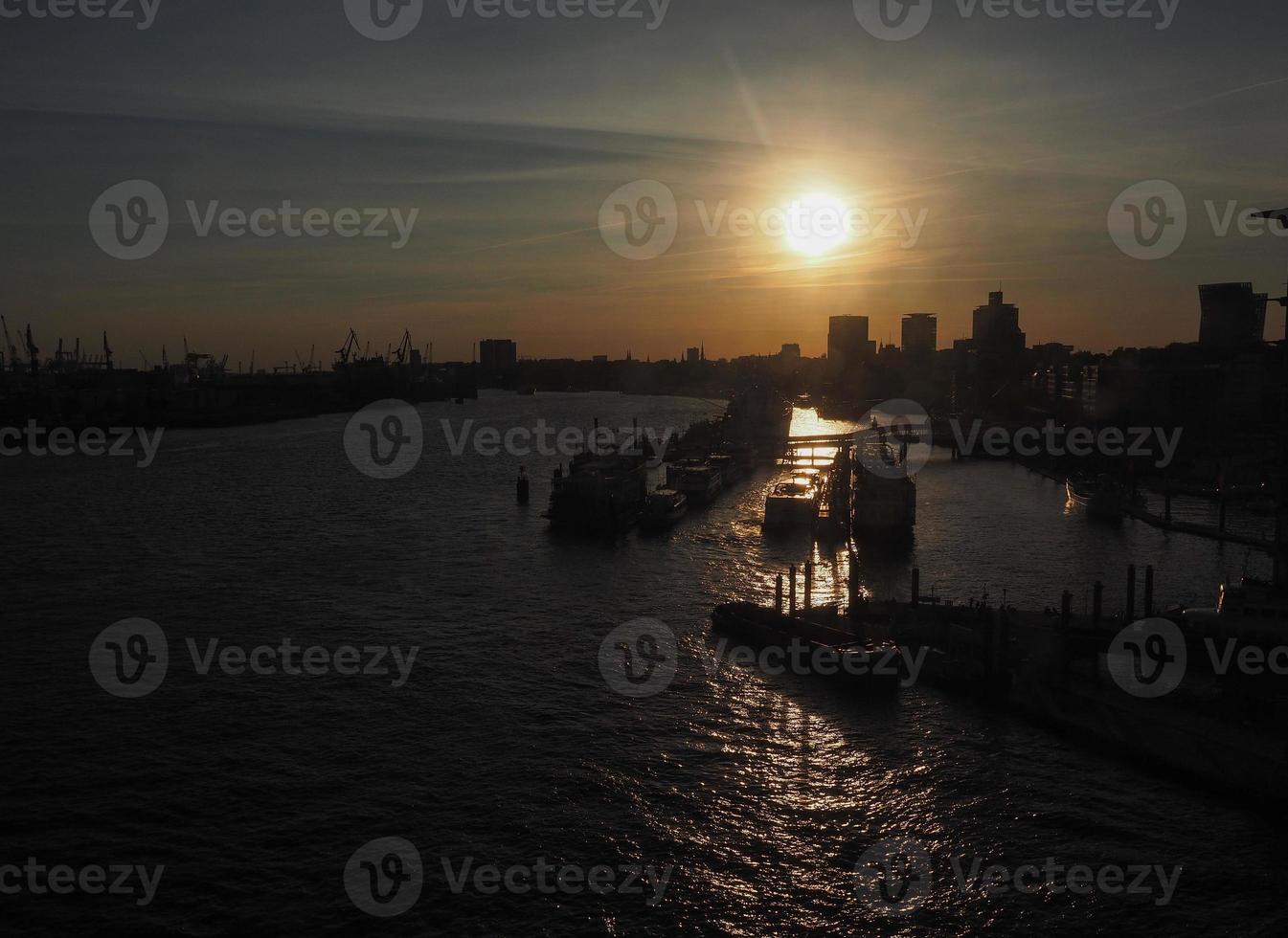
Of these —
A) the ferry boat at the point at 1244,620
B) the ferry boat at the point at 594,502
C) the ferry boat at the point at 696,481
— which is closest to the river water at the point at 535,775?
the ferry boat at the point at 1244,620

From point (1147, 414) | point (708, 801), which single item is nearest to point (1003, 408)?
point (1147, 414)

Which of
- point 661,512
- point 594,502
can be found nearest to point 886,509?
point 661,512

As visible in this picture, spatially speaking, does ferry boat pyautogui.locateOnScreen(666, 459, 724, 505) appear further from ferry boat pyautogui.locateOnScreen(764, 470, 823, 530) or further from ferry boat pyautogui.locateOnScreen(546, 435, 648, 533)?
ferry boat pyautogui.locateOnScreen(764, 470, 823, 530)

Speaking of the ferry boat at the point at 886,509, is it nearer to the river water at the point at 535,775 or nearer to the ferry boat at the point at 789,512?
the ferry boat at the point at 789,512

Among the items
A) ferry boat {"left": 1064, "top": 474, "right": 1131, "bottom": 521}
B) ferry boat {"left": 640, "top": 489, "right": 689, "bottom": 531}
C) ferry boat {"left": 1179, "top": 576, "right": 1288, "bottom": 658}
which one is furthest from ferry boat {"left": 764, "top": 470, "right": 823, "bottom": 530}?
ferry boat {"left": 1179, "top": 576, "right": 1288, "bottom": 658}

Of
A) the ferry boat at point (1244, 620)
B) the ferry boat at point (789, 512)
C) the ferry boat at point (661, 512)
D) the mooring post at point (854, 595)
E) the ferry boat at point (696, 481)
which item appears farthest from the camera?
the ferry boat at point (696, 481)

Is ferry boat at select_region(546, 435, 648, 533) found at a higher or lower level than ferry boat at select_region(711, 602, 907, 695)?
higher
